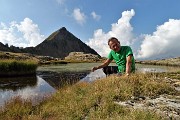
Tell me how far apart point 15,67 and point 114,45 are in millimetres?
25678

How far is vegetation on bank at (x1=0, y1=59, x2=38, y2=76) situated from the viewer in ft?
110

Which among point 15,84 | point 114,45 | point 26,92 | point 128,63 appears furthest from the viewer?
point 15,84

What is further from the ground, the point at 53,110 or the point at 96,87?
the point at 96,87

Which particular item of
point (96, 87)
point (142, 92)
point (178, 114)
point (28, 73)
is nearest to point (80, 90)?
point (96, 87)

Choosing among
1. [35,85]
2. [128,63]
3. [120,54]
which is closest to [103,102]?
[128,63]

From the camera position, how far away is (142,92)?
379 inches

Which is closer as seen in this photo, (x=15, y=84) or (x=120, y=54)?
(x=120, y=54)

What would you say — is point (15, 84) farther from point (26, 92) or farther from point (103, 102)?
point (103, 102)

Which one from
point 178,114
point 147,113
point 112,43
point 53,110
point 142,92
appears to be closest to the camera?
point 147,113

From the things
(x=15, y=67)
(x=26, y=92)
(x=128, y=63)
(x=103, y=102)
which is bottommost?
(x=26, y=92)

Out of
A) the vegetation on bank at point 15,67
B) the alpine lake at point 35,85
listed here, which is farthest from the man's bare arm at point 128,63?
the vegetation on bank at point 15,67

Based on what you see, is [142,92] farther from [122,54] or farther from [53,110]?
[53,110]

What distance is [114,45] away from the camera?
1129 cm

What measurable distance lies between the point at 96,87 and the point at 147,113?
3.98 meters
